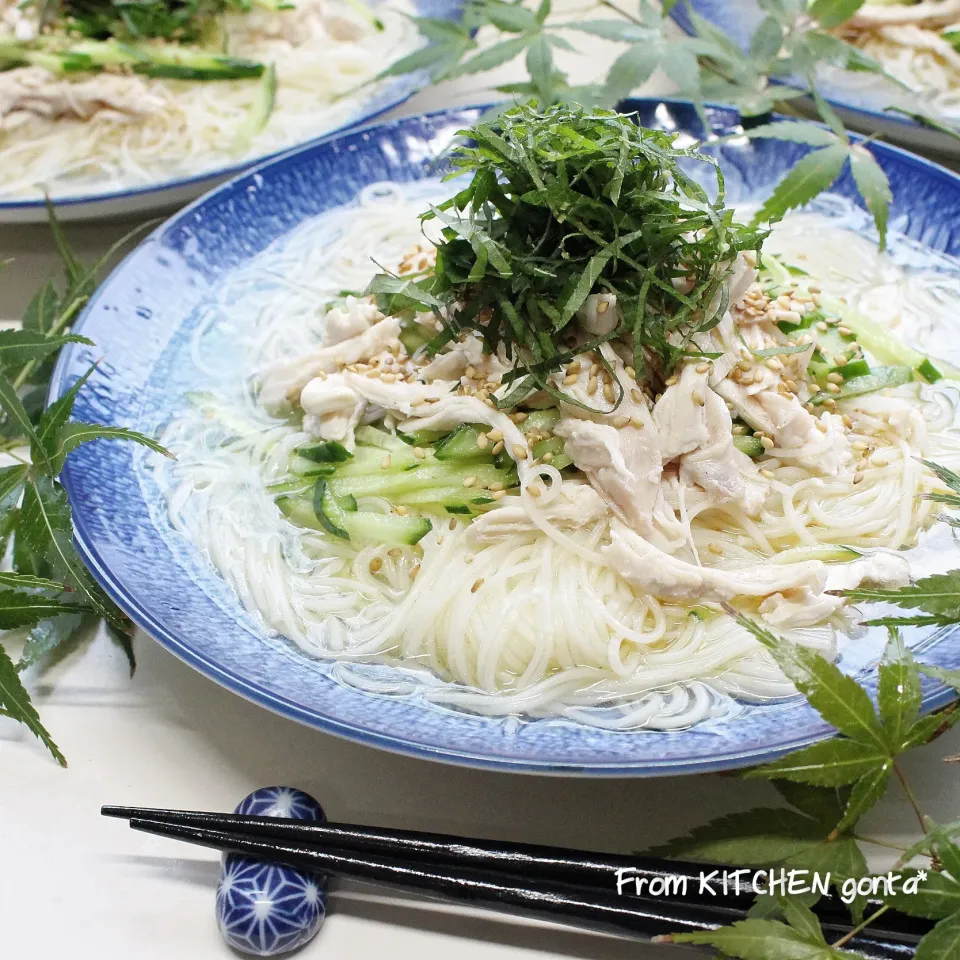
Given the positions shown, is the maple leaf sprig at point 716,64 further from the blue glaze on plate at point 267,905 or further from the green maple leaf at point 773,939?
the blue glaze on plate at point 267,905

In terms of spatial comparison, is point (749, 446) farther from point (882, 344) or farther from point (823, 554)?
point (882, 344)

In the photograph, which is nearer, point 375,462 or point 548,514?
point 548,514

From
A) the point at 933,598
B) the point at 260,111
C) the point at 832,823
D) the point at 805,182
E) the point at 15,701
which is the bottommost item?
the point at 15,701

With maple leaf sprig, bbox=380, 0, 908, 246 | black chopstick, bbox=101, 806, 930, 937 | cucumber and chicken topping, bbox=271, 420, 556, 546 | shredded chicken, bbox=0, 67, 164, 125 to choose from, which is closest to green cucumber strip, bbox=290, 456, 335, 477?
cucumber and chicken topping, bbox=271, 420, 556, 546

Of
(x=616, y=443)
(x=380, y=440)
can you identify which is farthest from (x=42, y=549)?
(x=616, y=443)

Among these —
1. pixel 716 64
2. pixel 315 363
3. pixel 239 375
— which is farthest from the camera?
pixel 716 64

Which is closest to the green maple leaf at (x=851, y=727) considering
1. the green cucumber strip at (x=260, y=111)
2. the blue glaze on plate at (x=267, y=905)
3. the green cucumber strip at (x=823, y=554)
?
the green cucumber strip at (x=823, y=554)

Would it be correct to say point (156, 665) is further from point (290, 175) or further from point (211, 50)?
point (211, 50)
